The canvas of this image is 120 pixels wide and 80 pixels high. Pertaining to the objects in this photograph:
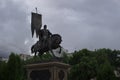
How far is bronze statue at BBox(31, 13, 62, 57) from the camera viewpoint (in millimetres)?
28516

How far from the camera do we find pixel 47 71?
27109 mm

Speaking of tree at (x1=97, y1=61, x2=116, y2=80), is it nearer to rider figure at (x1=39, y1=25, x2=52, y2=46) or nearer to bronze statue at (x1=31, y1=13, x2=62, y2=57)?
bronze statue at (x1=31, y1=13, x2=62, y2=57)

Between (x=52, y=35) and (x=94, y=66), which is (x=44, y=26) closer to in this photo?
(x=52, y=35)

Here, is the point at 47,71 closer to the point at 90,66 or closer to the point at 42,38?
the point at 42,38

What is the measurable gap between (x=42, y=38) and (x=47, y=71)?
3.13 metres

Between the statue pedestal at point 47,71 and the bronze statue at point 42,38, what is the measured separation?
5.63 feet

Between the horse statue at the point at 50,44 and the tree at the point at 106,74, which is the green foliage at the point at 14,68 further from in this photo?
the horse statue at the point at 50,44

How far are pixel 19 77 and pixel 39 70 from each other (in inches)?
1004

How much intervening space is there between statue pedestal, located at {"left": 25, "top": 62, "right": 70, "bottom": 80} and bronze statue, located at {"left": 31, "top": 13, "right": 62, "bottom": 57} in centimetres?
172

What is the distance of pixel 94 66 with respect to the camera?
59812mm

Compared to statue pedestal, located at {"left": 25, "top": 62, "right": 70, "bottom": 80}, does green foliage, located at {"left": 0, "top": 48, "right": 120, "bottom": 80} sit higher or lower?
higher

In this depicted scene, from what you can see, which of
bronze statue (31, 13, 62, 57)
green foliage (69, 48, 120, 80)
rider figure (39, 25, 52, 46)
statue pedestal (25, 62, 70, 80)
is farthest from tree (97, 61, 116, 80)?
statue pedestal (25, 62, 70, 80)

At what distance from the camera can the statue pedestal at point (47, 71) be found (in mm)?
26859

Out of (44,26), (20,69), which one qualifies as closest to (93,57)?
(20,69)
